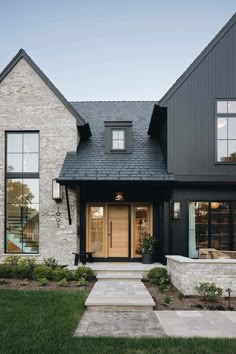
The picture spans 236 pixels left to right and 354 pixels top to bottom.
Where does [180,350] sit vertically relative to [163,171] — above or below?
below

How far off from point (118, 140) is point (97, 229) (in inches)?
149

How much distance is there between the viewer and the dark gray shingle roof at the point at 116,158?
12.2m

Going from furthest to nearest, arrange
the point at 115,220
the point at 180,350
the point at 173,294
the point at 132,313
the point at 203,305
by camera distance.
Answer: the point at 115,220 < the point at 173,294 < the point at 203,305 < the point at 132,313 < the point at 180,350

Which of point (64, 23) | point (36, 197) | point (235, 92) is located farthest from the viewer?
point (64, 23)

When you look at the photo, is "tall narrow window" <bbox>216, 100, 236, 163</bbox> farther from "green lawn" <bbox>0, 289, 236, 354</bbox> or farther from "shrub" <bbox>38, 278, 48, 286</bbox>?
"green lawn" <bbox>0, 289, 236, 354</bbox>

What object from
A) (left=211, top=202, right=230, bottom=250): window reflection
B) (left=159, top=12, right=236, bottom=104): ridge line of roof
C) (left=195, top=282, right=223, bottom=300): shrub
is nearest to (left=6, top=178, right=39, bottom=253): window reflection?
(left=159, top=12, right=236, bottom=104): ridge line of roof

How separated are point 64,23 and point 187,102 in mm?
10111

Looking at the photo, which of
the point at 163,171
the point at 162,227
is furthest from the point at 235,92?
the point at 162,227

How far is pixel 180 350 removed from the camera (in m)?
4.88

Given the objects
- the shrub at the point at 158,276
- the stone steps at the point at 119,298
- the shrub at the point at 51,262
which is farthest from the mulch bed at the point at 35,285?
the shrub at the point at 158,276

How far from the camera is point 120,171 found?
12.5m

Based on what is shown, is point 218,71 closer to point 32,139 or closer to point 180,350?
point 32,139

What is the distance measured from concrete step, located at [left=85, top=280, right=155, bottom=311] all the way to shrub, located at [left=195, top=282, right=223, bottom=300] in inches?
54.3

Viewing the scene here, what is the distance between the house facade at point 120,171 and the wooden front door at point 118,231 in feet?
0.14
